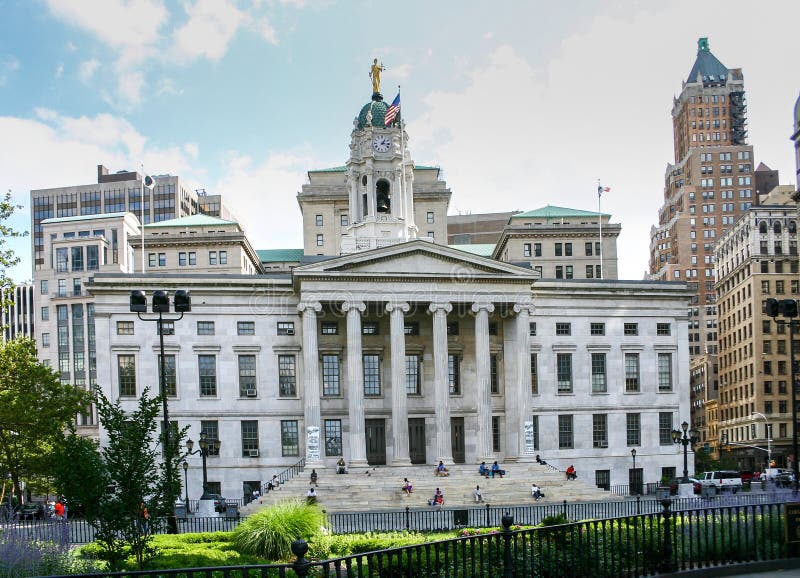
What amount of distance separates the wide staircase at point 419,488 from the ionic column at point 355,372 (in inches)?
118

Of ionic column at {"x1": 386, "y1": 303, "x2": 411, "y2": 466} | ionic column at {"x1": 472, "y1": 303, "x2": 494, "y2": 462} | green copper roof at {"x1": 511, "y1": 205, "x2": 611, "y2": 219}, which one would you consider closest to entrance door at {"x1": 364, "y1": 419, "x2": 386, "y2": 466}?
ionic column at {"x1": 386, "y1": 303, "x2": 411, "y2": 466}

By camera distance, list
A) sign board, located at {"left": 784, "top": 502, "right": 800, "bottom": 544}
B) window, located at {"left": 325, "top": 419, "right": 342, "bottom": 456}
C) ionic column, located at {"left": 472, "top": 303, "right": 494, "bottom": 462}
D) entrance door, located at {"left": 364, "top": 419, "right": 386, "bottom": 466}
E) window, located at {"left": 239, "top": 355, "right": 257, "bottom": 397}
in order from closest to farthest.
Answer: sign board, located at {"left": 784, "top": 502, "right": 800, "bottom": 544} < ionic column, located at {"left": 472, "top": 303, "right": 494, "bottom": 462} < window, located at {"left": 239, "top": 355, "right": 257, "bottom": 397} < window, located at {"left": 325, "top": 419, "right": 342, "bottom": 456} < entrance door, located at {"left": 364, "top": 419, "right": 386, "bottom": 466}

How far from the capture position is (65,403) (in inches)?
2562

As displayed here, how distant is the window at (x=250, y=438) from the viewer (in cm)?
7094

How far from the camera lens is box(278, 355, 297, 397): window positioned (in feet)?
236

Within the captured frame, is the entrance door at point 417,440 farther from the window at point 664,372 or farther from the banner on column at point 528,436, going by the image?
the window at point 664,372

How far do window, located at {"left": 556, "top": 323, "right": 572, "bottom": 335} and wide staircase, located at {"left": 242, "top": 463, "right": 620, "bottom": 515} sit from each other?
13.0 metres

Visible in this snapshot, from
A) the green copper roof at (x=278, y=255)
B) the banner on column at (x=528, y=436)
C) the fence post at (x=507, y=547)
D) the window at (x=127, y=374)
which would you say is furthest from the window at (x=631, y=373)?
the fence post at (x=507, y=547)

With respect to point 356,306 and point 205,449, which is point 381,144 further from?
point 205,449

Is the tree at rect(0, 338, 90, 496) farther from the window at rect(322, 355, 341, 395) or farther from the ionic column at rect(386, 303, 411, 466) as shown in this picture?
the ionic column at rect(386, 303, 411, 466)

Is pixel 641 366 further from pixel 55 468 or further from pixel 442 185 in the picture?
pixel 55 468

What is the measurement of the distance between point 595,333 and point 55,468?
2280 inches

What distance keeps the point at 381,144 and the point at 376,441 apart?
25134mm

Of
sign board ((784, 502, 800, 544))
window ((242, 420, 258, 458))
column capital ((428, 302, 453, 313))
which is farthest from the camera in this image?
window ((242, 420, 258, 458))
